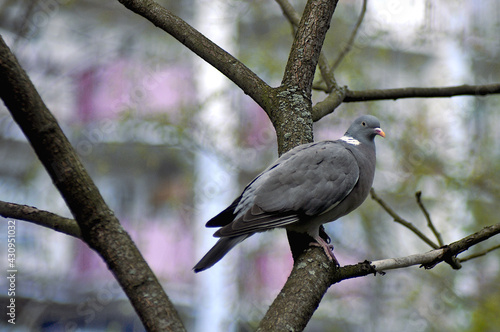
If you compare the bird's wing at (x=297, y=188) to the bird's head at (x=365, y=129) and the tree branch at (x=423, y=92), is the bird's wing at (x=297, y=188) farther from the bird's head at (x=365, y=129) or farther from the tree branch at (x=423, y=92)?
the bird's head at (x=365, y=129)

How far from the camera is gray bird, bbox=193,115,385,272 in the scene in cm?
156

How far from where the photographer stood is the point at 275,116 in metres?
1.63

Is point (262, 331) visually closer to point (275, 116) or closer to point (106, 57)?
point (275, 116)

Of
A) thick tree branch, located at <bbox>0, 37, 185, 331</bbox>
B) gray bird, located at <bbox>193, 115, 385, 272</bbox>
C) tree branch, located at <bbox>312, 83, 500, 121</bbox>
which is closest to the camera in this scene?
thick tree branch, located at <bbox>0, 37, 185, 331</bbox>

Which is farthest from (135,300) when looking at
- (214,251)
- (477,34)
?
(477,34)

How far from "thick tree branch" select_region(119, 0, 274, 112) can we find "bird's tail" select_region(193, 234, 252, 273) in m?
0.40

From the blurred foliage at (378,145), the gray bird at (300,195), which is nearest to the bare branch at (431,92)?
the gray bird at (300,195)

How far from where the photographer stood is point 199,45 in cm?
165

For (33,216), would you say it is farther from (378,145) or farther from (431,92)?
(378,145)

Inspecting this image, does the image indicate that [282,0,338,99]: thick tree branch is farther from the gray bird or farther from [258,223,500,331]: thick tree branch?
[258,223,500,331]: thick tree branch

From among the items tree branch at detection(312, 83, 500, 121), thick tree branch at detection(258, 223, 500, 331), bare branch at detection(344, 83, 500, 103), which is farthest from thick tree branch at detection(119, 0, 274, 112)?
thick tree branch at detection(258, 223, 500, 331)

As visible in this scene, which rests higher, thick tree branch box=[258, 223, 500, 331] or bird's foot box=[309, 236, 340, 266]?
bird's foot box=[309, 236, 340, 266]

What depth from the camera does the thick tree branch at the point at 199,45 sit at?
1647mm

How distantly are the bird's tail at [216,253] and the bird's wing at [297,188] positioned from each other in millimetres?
75
